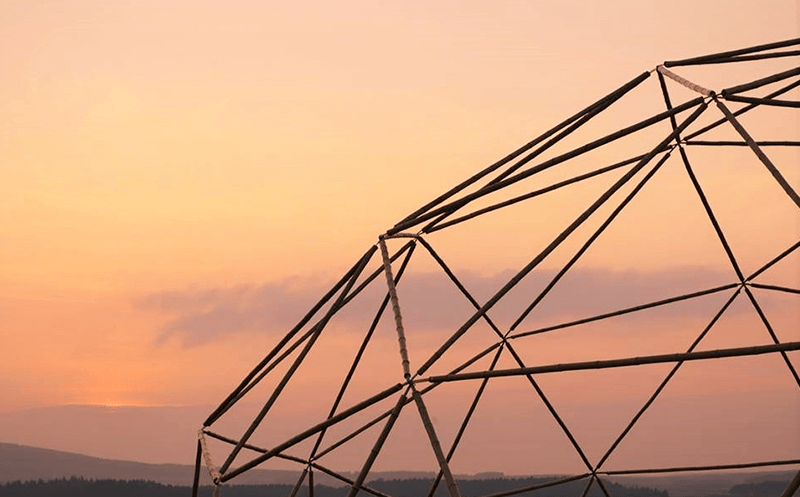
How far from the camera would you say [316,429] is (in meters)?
20.2

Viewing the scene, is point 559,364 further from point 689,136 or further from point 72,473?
point 72,473

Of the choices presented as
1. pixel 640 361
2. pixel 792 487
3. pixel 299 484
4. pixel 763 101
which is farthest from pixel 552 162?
pixel 299 484

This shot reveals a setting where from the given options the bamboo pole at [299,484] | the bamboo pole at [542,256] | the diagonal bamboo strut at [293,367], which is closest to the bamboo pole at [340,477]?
the bamboo pole at [299,484]

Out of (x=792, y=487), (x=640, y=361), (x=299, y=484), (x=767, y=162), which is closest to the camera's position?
(x=792, y=487)

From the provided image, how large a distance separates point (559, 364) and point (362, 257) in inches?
260

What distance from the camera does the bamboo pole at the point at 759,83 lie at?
20297 mm

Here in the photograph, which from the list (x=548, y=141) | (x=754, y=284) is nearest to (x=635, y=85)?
(x=548, y=141)

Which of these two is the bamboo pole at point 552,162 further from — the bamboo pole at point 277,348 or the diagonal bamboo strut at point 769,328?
the diagonal bamboo strut at point 769,328

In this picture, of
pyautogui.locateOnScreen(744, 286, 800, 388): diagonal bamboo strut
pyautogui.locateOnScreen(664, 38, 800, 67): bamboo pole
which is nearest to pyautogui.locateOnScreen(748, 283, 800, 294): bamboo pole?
pyautogui.locateOnScreen(744, 286, 800, 388): diagonal bamboo strut

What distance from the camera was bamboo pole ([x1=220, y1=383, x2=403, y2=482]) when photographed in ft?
62.7

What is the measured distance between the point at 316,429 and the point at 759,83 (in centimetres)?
914

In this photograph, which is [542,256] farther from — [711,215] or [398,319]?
[711,215]

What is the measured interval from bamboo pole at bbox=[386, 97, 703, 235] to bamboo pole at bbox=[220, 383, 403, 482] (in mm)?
4342

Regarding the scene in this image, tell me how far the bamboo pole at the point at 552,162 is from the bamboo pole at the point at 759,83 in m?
0.45
